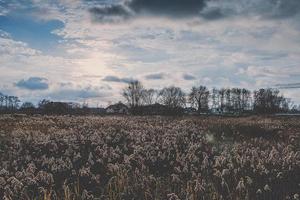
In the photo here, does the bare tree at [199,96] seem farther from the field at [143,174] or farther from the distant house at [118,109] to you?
the field at [143,174]

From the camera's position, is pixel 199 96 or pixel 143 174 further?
pixel 199 96

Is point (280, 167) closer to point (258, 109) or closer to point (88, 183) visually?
point (88, 183)

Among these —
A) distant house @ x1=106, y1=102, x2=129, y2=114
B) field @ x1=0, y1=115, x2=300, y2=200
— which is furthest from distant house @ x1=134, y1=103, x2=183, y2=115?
field @ x1=0, y1=115, x2=300, y2=200

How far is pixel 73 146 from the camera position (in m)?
15.2

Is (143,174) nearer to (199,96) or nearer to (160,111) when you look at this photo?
(160,111)

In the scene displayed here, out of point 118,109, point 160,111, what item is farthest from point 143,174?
point 118,109

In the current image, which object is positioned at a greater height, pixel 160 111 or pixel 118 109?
pixel 118 109

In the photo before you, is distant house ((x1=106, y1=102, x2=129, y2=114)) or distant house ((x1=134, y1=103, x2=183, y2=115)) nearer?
distant house ((x1=134, y1=103, x2=183, y2=115))

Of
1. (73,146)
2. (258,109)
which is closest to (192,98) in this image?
(258,109)

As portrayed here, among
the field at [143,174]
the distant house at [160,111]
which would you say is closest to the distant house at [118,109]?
the distant house at [160,111]

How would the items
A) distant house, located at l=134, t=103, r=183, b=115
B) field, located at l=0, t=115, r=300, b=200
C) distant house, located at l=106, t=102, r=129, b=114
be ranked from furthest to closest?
distant house, located at l=106, t=102, r=129, b=114 → distant house, located at l=134, t=103, r=183, b=115 → field, located at l=0, t=115, r=300, b=200

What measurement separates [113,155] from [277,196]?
5.21m

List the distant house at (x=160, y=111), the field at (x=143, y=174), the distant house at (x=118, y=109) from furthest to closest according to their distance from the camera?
1. the distant house at (x=118, y=109)
2. the distant house at (x=160, y=111)
3. the field at (x=143, y=174)

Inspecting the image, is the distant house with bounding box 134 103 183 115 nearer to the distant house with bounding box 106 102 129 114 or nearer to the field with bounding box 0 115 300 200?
the distant house with bounding box 106 102 129 114
